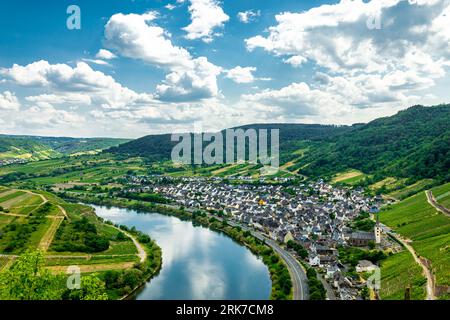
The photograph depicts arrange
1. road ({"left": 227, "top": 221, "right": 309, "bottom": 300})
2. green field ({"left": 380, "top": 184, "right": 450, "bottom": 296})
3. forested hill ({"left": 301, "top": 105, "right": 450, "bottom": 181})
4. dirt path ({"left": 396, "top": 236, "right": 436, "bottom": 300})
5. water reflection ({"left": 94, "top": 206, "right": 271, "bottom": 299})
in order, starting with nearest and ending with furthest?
dirt path ({"left": 396, "top": 236, "right": 436, "bottom": 300}) → green field ({"left": 380, "top": 184, "right": 450, "bottom": 296}) → road ({"left": 227, "top": 221, "right": 309, "bottom": 300}) → water reflection ({"left": 94, "top": 206, "right": 271, "bottom": 299}) → forested hill ({"left": 301, "top": 105, "right": 450, "bottom": 181})

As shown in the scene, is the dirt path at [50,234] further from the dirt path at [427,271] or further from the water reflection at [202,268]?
the dirt path at [427,271]

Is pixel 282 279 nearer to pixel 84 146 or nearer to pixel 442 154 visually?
pixel 442 154

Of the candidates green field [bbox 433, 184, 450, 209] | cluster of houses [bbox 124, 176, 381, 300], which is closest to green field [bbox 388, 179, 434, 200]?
cluster of houses [bbox 124, 176, 381, 300]

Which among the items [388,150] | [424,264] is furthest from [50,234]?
[388,150]

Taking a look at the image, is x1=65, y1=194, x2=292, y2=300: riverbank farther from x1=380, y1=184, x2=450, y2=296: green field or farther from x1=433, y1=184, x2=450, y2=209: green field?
x1=433, y1=184, x2=450, y2=209: green field

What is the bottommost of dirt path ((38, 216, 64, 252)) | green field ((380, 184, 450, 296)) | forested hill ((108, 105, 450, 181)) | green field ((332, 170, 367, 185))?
dirt path ((38, 216, 64, 252))

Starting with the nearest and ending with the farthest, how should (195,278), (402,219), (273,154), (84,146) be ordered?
(195,278) < (402,219) < (273,154) < (84,146)

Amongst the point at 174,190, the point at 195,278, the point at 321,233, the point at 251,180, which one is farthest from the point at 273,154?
the point at 195,278
